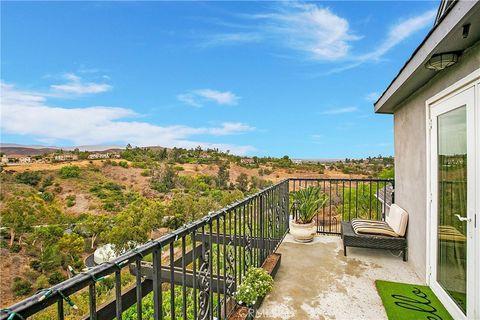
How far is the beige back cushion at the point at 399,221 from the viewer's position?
4141 millimetres

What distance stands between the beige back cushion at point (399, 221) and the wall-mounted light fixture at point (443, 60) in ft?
7.97

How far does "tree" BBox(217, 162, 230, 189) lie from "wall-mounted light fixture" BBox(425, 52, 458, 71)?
31796 mm

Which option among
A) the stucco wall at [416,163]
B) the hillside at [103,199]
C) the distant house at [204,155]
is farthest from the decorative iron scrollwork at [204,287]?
the distant house at [204,155]

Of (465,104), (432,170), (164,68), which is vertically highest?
(164,68)

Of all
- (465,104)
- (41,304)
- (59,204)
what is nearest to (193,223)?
(41,304)

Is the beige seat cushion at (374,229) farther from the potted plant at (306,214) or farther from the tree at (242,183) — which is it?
the tree at (242,183)

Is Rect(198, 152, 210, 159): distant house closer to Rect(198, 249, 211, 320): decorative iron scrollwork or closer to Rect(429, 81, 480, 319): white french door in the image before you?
Rect(429, 81, 480, 319): white french door

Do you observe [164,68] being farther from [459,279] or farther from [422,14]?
[459,279]

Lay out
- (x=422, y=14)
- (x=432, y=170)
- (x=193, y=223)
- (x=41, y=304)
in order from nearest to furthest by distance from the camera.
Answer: (x=41, y=304)
(x=193, y=223)
(x=432, y=170)
(x=422, y=14)

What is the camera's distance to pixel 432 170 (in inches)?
127

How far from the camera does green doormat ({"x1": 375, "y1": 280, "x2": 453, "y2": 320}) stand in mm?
2715

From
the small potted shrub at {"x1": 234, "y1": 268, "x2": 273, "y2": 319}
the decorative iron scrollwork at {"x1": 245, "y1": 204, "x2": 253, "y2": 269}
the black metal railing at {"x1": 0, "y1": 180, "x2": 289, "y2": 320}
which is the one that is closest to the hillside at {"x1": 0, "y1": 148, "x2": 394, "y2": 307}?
the black metal railing at {"x1": 0, "y1": 180, "x2": 289, "y2": 320}

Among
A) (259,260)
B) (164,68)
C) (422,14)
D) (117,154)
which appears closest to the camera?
(259,260)

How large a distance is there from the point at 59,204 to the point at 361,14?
117 ft
